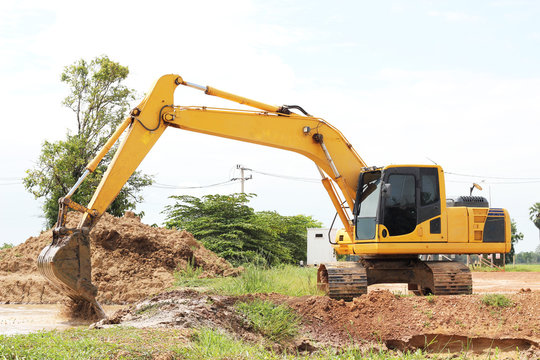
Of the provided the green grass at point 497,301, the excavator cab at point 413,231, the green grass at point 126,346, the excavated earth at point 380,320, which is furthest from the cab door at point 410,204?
the green grass at point 126,346

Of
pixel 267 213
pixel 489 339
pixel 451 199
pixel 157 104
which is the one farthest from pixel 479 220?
pixel 267 213

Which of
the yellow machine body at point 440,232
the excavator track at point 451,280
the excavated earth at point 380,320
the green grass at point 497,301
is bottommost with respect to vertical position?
the excavated earth at point 380,320

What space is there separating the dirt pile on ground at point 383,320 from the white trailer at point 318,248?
70.8 feet

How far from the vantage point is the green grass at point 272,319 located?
326 inches

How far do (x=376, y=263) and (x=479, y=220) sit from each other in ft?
7.31

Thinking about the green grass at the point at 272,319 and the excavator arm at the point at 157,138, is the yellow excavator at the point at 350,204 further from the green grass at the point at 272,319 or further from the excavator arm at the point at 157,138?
the green grass at the point at 272,319

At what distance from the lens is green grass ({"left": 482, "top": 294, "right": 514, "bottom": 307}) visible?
31.2 ft

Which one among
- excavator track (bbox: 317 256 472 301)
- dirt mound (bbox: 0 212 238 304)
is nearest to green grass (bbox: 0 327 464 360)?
excavator track (bbox: 317 256 472 301)

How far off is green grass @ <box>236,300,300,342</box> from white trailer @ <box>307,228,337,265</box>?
22.6 m

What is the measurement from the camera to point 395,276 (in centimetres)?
1184

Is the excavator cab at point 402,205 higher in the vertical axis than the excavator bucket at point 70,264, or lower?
higher

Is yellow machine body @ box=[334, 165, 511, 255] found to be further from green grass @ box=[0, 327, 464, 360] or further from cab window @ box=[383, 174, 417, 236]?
green grass @ box=[0, 327, 464, 360]

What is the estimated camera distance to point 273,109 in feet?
39.5

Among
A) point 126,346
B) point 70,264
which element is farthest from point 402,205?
point 126,346
